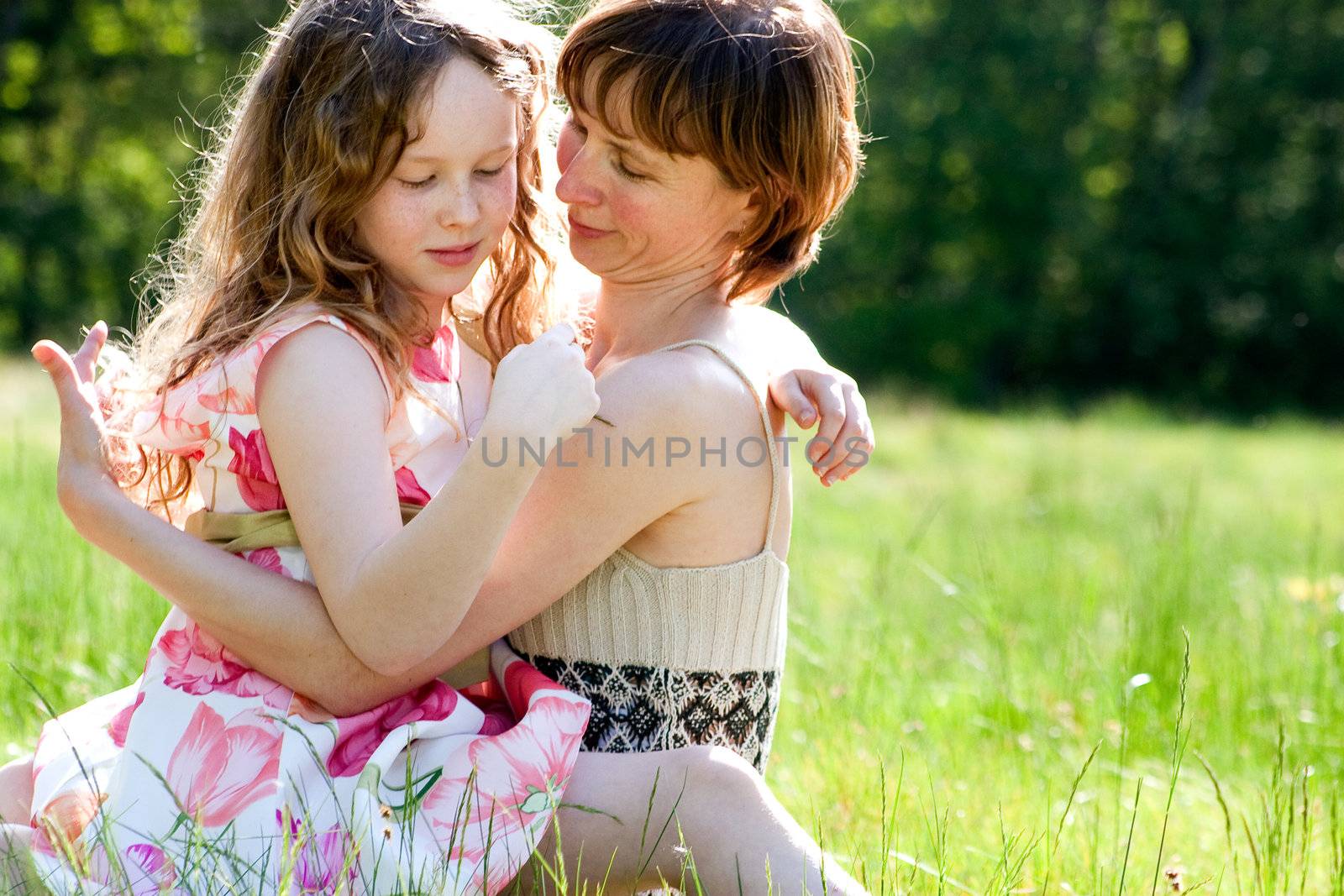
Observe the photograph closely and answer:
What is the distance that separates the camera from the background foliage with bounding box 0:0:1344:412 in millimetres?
20188

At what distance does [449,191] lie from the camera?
198cm

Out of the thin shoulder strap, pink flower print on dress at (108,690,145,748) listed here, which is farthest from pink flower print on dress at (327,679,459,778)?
the thin shoulder strap

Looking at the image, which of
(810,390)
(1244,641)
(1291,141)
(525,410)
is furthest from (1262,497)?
(1291,141)

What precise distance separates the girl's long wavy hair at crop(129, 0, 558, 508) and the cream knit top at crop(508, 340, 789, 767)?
44cm

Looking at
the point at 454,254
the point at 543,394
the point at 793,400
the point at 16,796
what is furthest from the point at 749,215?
the point at 16,796

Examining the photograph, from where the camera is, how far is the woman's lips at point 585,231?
2133 millimetres

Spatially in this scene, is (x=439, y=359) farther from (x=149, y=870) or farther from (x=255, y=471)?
(x=149, y=870)

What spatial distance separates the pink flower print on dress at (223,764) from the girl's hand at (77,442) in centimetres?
34

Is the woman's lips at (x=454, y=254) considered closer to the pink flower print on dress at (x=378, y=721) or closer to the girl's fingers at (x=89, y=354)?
the girl's fingers at (x=89, y=354)

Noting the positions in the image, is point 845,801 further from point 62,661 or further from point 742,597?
point 62,661

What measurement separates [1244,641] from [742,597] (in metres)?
2.02

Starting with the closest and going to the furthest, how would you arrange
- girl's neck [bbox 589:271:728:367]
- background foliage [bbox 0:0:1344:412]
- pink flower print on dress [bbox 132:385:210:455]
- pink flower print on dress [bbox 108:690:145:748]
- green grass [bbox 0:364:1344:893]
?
pink flower print on dress [bbox 132:385:210:455], pink flower print on dress [bbox 108:690:145:748], girl's neck [bbox 589:271:728:367], green grass [bbox 0:364:1344:893], background foliage [bbox 0:0:1344:412]

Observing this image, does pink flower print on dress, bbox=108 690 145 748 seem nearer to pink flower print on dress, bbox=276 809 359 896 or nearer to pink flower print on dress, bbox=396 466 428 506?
pink flower print on dress, bbox=276 809 359 896

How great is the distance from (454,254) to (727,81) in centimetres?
48
